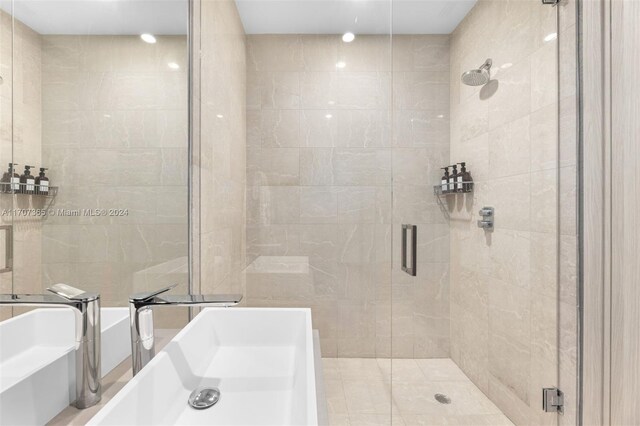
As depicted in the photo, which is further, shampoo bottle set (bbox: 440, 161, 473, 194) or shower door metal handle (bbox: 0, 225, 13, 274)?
shampoo bottle set (bbox: 440, 161, 473, 194)

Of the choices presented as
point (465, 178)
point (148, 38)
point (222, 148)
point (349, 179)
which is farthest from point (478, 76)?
point (148, 38)

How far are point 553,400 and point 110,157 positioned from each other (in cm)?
174

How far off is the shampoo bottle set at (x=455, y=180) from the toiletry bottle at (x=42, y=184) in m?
1.30

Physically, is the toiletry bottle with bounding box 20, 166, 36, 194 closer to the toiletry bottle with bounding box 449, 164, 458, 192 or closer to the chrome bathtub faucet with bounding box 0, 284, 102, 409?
the chrome bathtub faucet with bounding box 0, 284, 102, 409

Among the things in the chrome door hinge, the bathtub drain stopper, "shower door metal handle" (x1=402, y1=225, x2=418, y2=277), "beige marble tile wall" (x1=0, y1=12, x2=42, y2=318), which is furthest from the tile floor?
"beige marble tile wall" (x1=0, y1=12, x2=42, y2=318)

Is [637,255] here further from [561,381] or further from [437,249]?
[437,249]

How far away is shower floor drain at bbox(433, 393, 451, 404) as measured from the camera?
1344 millimetres

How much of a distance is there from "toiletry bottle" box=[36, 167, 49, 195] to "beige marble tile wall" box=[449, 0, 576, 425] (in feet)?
4.36

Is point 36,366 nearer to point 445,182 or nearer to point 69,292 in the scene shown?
point 69,292

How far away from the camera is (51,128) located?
1.55 ft

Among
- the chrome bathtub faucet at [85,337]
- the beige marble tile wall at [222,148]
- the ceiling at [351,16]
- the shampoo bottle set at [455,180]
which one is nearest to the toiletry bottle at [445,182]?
the shampoo bottle set at [455,180]

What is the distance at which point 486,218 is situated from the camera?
1334 millimetres

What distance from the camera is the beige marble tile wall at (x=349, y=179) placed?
53.2 inches

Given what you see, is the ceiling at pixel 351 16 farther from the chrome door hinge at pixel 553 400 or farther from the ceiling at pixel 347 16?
the chrome door hinge at pixel 553 400
